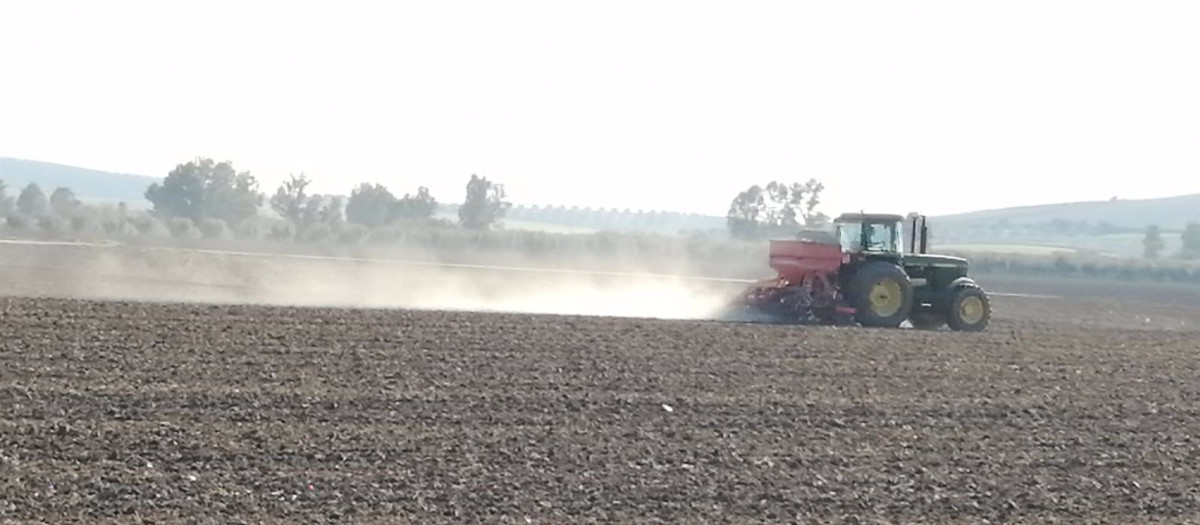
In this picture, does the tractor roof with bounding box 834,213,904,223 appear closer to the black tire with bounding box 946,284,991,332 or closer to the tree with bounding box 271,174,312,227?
the black tire with bounding box 946,284,991,332

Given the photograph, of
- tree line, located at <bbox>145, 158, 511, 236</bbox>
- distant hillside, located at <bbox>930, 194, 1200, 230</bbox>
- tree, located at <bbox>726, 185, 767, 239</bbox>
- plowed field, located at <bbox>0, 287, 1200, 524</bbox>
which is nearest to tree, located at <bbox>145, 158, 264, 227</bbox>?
tree line, located at <bbox>145, 158, 511, 236</bbox>

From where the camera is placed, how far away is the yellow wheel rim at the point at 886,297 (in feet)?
89.8

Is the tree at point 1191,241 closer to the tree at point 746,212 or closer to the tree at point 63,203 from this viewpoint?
the tree at point 746,212

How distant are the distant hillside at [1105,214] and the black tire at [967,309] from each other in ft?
412

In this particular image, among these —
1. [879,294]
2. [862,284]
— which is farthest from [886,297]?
[862,284]

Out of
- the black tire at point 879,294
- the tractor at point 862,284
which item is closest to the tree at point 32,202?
the tractor at point 862,284

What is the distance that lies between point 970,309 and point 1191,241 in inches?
3622

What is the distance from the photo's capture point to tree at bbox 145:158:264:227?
92.1m

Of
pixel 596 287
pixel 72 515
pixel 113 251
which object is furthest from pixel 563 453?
pixel 113 251

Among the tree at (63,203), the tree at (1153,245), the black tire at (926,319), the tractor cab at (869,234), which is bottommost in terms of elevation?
the tree at (1153,245)

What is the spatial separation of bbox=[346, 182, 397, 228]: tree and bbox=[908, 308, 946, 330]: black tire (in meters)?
68.2

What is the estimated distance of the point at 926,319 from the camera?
95.0 ft

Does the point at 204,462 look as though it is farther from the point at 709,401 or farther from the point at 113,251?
the point at 113,251

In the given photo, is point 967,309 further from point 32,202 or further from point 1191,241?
point 1191,241
